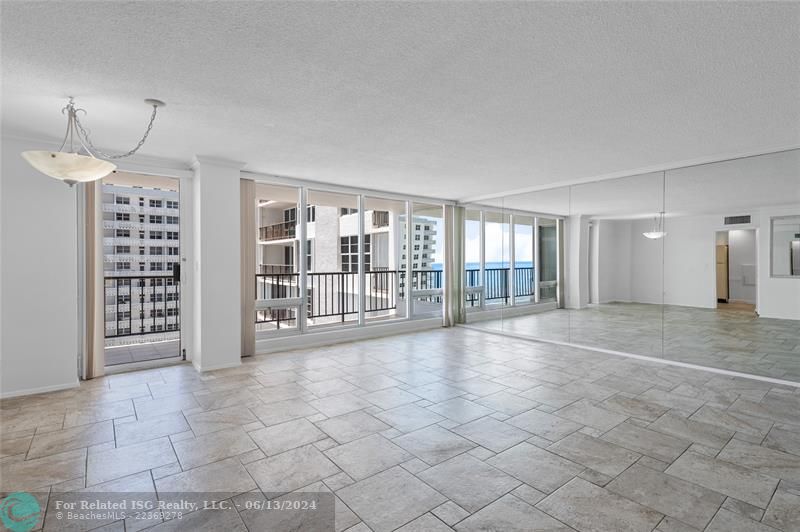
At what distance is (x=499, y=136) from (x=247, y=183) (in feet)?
10.4

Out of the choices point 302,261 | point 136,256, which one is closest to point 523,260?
point 302,261

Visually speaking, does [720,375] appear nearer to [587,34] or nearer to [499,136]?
[499,136]

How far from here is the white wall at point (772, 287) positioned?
3.95 meters

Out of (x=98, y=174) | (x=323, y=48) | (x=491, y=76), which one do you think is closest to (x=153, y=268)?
(x=98, y=174)

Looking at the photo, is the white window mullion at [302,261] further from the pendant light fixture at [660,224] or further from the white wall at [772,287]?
the white wall at [772,287]

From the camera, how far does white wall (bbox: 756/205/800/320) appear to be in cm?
395

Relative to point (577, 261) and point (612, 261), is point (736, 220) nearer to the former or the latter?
point (612, 261)

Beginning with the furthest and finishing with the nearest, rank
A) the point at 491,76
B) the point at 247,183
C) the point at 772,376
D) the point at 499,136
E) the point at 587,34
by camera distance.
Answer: the point at 247,183, the point at 772,376, the point at 499,136, the point at 491,76, the point at 587,34

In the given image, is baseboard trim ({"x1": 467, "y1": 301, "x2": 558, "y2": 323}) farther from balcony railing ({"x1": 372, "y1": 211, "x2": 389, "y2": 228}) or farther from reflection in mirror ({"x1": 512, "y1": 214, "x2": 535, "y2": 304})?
balcony railing ({"x1": 372, "y1": 211, "x2": 389, "y2": 228})

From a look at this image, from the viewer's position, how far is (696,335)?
14.7 ft

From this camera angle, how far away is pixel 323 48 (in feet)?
6.67

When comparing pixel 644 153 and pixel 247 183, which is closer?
pixel 644 153

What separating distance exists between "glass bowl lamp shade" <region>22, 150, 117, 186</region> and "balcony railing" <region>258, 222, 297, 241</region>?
428 cm

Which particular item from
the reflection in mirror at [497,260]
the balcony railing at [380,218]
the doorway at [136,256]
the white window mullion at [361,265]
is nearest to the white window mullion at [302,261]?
the white window mullion at [361,265]
